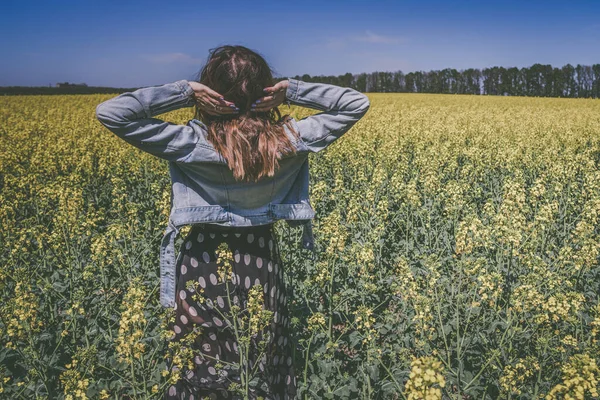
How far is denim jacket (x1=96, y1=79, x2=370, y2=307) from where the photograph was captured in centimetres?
202

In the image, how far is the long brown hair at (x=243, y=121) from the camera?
205 centimetres

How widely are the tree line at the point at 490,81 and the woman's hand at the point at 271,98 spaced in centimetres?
6101

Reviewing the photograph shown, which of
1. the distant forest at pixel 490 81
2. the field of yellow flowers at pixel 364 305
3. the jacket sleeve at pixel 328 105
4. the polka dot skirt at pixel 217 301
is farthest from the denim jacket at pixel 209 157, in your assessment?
the distant forest at pixel 490 81

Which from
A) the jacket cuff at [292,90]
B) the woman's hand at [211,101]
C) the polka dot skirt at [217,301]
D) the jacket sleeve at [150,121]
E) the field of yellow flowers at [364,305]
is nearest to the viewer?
the jacket sleeve at [150,121]

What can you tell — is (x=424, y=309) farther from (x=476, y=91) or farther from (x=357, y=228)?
(x=476, y=91)

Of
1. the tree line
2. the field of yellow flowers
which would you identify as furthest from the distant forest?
the field of yellow flowers

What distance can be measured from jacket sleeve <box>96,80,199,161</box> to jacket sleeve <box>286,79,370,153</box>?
59cm

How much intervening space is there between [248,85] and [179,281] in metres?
1.18

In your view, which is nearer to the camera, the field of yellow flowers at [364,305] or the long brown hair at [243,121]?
the long brown hair at [243,121]

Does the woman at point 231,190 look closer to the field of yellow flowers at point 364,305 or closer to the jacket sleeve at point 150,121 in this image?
the jacket sleeve at point 150,121

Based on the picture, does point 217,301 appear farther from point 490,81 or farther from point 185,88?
point 490,81

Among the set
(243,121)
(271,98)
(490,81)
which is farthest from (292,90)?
(490,81)

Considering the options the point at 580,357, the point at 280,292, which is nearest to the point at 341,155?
the point at 280,292

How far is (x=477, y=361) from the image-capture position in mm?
3488
